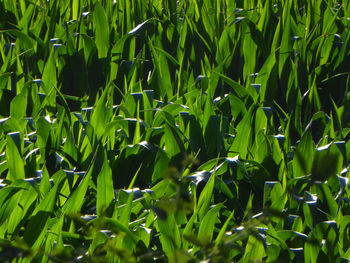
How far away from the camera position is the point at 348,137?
1.89 m

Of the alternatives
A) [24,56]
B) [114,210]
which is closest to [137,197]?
[114,210]

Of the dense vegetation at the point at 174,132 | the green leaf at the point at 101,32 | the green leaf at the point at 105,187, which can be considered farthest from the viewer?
the green leaf at the point at 101,32

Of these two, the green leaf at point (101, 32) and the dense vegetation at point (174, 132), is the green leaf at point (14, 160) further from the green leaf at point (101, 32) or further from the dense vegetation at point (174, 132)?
the green leaf at point (101, 32)

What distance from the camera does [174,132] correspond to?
151 cm

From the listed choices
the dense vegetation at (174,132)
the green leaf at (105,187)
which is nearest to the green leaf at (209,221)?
the dense vegetation at (174,132)

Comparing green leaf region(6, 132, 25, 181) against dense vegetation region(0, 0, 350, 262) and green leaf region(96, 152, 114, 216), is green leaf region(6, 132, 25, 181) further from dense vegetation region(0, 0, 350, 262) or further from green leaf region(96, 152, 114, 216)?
green leaf region(96, 152, 114, 216)

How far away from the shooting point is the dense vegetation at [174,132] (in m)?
1.19

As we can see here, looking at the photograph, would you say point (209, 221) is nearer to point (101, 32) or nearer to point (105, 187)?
point (105, 187)

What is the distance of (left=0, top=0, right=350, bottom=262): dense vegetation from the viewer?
1.19m

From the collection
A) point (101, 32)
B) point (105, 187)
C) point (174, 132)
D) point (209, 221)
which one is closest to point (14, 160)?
point (105, 187)

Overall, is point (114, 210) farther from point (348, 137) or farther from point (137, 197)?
point (348, 137)

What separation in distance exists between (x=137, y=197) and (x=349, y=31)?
1.16 meters

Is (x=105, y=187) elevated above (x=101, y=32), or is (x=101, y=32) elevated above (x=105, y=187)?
(x=101, y=32)

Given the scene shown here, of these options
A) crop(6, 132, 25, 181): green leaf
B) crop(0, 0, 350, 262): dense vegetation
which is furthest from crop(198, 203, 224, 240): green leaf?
crop(6, 132, 25, 181): green leaf
